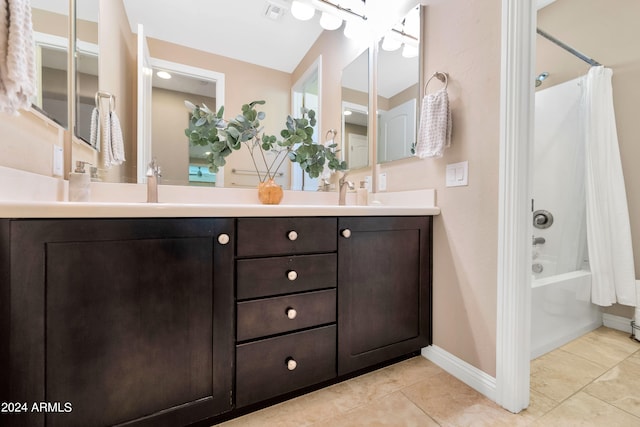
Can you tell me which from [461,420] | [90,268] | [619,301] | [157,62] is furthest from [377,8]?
[619,301]

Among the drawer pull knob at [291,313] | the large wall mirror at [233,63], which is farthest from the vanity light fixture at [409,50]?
the drawer pull knob at [291,313]

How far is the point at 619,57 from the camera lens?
1.87m

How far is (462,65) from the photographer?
1.32 meters

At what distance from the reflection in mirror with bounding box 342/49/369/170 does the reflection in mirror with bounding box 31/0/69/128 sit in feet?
4.84

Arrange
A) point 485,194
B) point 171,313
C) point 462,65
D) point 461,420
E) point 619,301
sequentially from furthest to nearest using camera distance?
point 619,301, point 462,65, point 485,194, point 461,420, point 171,313

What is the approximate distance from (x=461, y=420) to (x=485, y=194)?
3.04 ft

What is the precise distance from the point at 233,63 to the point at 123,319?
4.68ft

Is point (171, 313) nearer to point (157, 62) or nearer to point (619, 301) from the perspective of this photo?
point (157, 62)

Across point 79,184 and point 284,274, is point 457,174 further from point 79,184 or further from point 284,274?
point 79,184

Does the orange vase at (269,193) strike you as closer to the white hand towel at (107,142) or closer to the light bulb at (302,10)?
the white hand towel at (107,142)

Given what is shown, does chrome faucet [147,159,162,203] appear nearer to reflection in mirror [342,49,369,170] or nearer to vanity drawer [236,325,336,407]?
vanity drawer [236,325,336,407]

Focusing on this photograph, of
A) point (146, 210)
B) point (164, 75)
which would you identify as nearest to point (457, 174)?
point (146, 210)

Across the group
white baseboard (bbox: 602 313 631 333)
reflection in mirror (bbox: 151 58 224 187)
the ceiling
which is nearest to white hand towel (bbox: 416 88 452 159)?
the ceiling

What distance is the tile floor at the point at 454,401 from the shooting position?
3.43 feet
